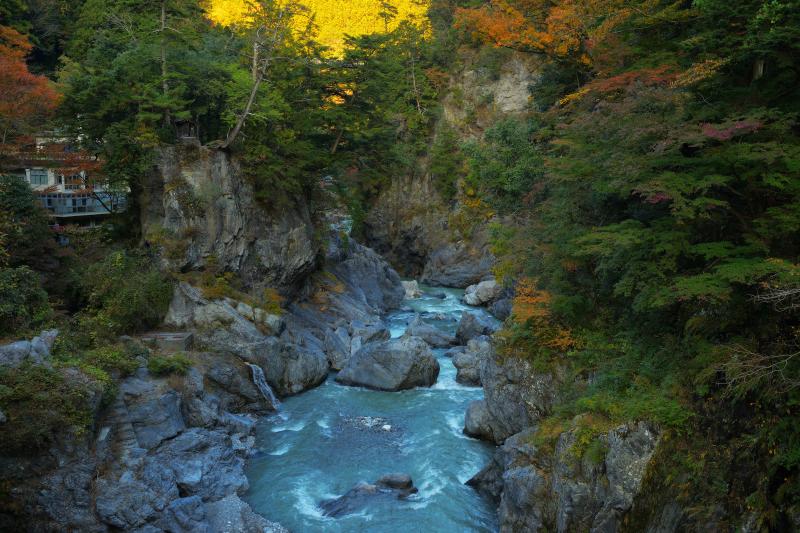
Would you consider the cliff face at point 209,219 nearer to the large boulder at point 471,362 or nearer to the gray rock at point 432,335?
the gray rock at point 432,335

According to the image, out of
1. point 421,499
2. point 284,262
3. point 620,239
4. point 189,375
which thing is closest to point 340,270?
point 284,262

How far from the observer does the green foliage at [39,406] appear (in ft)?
39.6

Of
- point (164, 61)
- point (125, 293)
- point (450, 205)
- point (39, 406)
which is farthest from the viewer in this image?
point (450, 205)

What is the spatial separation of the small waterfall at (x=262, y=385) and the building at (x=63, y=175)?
428 inches

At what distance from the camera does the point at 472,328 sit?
27719 millimetres

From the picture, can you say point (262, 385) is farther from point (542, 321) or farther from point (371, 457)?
point (542, 321)

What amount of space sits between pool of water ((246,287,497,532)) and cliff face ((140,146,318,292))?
7.66 m

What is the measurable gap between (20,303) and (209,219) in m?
9.81

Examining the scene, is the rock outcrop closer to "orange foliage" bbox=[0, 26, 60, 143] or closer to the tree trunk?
the tree trunk

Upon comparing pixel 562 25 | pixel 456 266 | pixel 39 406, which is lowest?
pixel 39 406

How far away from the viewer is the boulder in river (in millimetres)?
13844

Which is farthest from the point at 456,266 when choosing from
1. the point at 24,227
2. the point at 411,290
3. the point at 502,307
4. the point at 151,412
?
the point at 151,412

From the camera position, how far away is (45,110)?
2130 centimetres

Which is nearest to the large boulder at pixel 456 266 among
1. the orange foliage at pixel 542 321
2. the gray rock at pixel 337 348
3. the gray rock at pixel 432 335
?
the gray rock at pixel 432 335
